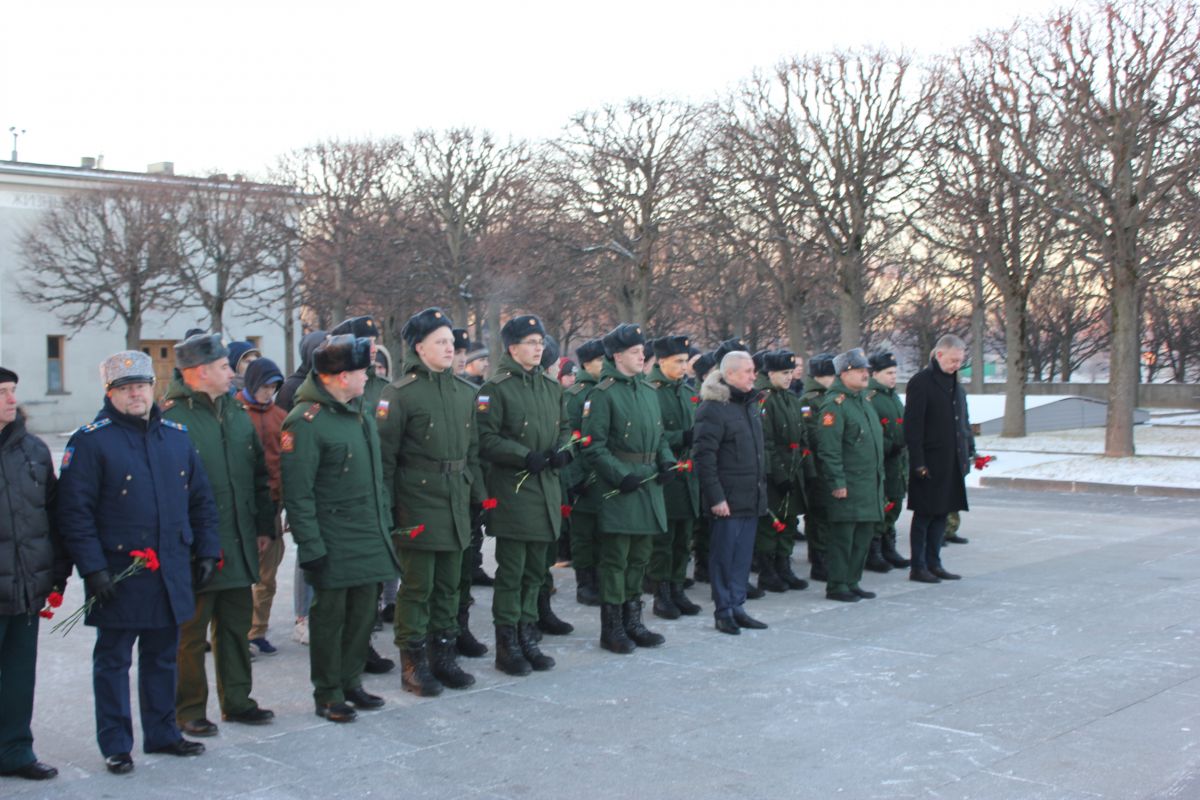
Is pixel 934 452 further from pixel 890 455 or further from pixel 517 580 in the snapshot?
pixel 517 580

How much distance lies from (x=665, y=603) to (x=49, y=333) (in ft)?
147

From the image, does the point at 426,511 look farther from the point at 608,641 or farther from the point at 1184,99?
the point at 1184,99

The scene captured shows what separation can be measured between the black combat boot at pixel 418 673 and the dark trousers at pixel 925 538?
5.29 meters

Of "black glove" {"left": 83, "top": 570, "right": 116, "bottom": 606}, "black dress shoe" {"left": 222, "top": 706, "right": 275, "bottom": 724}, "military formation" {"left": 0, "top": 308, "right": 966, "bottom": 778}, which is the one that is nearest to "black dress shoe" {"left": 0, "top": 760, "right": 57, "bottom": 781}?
"military formation" {"left": 0, "top": 308, "right": 966, "bottom": 778}

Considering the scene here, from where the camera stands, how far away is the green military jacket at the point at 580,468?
8.96 metres

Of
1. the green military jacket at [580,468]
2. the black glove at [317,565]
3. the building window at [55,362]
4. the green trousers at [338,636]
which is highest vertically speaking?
the building window at [55,362]

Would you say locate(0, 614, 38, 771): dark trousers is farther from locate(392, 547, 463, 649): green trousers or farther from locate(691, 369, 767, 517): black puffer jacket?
locate(691, 369, 767, 517): black puffer jacket

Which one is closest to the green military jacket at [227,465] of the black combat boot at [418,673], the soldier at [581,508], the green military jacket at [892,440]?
the black combat boot at [418,673]

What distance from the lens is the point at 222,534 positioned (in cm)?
655

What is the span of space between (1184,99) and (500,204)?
26883 mm

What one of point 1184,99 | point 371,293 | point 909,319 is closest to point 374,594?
point 1184,99

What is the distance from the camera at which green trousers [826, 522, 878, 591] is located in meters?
10.2

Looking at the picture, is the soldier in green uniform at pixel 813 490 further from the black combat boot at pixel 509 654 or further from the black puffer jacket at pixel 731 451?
the black combat boot at pixel 509 654

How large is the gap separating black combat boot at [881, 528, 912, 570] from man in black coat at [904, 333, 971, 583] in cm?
89
